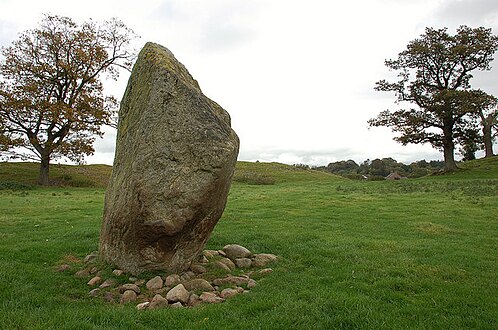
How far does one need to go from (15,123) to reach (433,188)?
3593 centimetres

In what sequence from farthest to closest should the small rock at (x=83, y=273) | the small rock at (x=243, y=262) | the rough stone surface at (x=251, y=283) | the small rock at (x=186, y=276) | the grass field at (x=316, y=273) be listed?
the small rock at (x=243, y=262) < the small rock at (x=83, y=273) < the small rock at (x=186, y=276) < the rough stone surface at (x=251, y=283) < the grass field at (x=316, y=273)

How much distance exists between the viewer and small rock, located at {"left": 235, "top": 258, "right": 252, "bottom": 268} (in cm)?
1014

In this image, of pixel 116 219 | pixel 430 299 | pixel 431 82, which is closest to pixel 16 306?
pixel 116 219

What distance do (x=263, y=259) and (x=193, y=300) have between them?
9.90 feet

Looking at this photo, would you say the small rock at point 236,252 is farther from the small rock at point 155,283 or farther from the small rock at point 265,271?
the small rock at point 155,283

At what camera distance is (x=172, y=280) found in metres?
8.58

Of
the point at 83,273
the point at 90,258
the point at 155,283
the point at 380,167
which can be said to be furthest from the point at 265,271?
the point at 380,167

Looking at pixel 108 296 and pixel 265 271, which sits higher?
pixel 265 271

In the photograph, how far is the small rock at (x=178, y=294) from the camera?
7.73 meters

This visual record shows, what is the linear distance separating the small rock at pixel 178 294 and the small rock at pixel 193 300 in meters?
0.08

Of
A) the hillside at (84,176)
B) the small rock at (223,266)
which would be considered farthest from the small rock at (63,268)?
the hillside at (84,176)

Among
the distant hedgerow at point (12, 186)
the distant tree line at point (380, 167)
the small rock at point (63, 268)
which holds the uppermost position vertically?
the distant tree line at point (380, 167)

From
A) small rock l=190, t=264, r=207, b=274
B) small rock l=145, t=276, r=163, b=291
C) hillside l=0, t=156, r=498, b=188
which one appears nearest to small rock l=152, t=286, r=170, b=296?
small rock l=145, t=276, r=163, b=291

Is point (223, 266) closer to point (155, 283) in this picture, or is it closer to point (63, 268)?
point (155, 283)
